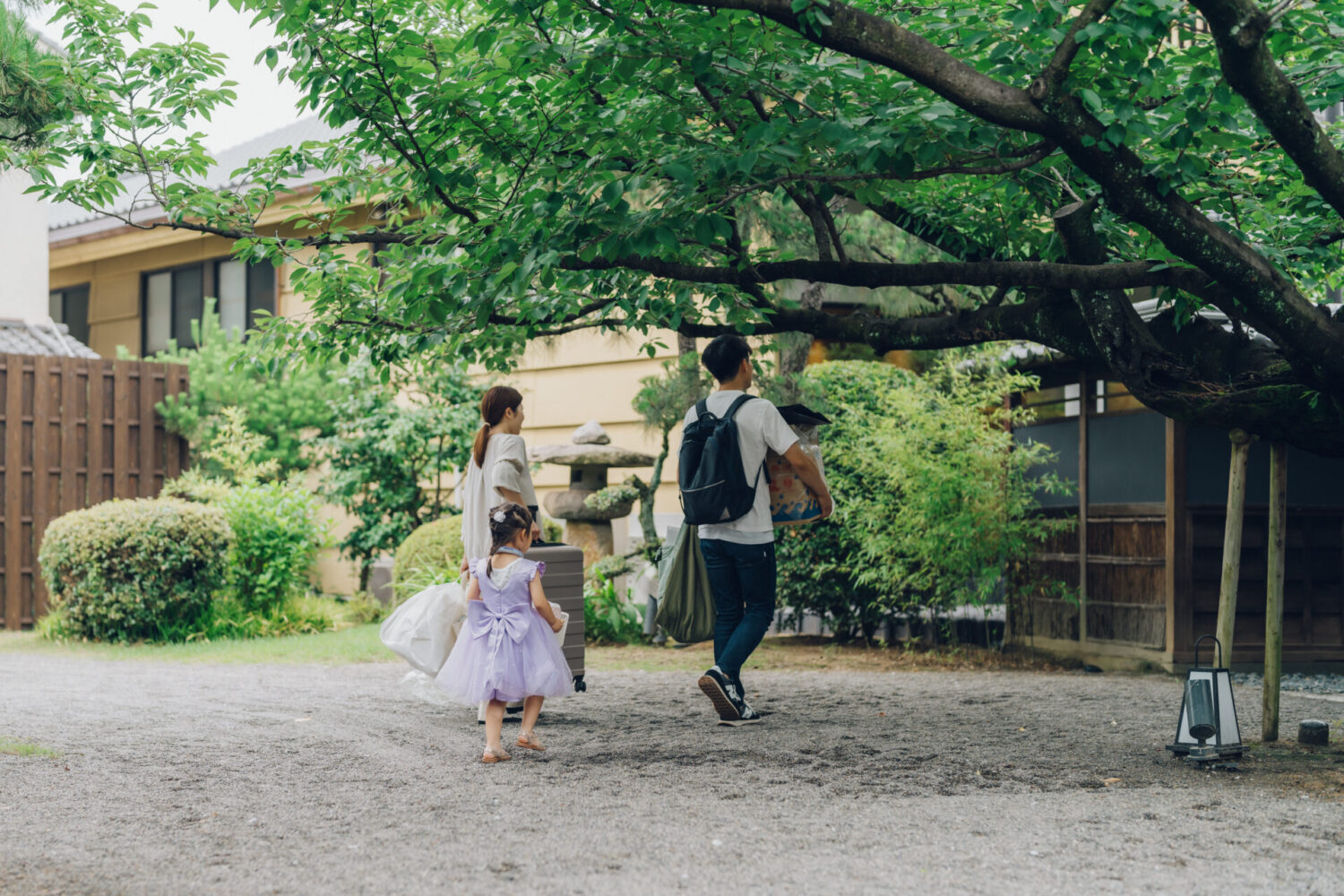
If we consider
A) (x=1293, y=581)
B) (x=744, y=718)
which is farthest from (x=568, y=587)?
(x=1293, y=581)

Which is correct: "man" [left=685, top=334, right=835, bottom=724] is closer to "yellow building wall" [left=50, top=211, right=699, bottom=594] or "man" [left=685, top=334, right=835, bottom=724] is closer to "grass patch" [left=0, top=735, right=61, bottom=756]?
"grass patch" [left=0, top=735, right=61, bottom=756]

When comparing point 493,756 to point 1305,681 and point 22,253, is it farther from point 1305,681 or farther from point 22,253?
point 22,253

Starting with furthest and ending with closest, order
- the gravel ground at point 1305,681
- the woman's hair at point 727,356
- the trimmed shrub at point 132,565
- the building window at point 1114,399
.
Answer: the trimmed shrub at point 132,565, the building window at point 1114,399, the gravel ground at point 1305,681, the woman's hair at point 727,356

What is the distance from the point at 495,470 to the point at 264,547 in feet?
19.8

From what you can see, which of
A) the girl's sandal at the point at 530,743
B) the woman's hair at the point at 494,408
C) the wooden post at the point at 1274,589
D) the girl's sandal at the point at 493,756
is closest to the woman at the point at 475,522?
the woman's hair at the point at 494,408

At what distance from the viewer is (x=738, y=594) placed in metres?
5.80

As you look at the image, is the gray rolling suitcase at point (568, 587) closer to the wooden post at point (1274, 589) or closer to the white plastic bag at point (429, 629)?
the white plastic bag at point (429, 629)

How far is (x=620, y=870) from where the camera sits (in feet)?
11.3

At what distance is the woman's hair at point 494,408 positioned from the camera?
5906 millimetres

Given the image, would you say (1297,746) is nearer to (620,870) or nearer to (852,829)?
(852,829)

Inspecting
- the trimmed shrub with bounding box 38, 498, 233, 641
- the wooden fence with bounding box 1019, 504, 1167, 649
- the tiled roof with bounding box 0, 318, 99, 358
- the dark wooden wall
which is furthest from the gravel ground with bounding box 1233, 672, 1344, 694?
the tiled roof with bounding box 0, 318, 99, 358

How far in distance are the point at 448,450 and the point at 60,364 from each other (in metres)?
3.80

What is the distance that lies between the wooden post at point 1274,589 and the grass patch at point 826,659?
3.23m

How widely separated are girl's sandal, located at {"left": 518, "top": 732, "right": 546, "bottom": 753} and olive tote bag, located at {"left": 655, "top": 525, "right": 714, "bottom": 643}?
3.19 ft
